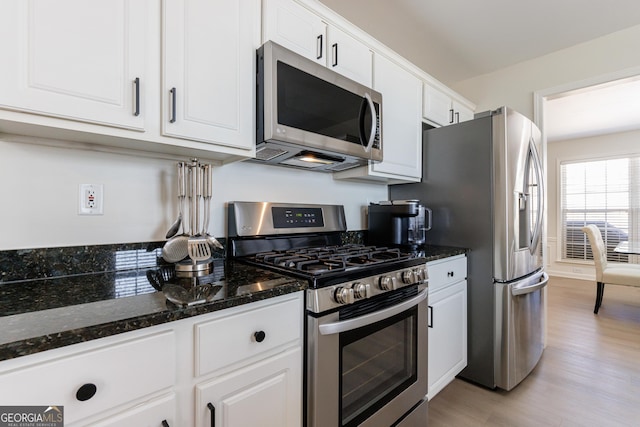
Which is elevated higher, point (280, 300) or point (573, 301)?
point (280, 300)

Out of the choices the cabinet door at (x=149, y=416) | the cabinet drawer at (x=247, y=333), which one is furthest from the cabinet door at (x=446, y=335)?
the cabinet door at (x=149, y=416)

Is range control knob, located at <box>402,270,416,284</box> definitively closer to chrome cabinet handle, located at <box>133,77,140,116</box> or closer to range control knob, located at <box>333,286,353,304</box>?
range control knob, located at <box>333,286,353,304</box>

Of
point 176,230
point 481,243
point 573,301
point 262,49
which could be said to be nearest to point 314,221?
point 176,230

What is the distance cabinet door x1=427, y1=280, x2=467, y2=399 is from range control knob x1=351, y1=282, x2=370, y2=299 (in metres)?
0.69

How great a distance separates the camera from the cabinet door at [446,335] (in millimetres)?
1718

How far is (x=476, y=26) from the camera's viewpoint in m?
2.25

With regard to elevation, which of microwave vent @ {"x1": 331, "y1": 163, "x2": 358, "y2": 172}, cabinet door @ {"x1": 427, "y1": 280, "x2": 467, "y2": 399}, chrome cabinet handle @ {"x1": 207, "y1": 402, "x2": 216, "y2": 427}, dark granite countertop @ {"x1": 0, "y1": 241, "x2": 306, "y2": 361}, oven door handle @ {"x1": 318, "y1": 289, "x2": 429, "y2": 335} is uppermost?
microwave vent @ {"x1": 331, "y1": 163, "x2": 358, "y2": 172}

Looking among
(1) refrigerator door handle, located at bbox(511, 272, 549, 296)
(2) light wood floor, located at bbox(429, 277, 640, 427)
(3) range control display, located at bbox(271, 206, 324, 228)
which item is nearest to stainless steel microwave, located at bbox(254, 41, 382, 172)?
(3) range control display, located at bbox(271, 206, 324, 228)

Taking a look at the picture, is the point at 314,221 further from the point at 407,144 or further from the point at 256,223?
the point at 407,144

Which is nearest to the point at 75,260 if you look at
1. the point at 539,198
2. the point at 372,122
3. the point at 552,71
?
the point at 372,122

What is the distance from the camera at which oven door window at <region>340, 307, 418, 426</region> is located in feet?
3.84

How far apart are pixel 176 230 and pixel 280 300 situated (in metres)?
0.59

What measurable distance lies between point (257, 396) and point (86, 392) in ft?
1.49

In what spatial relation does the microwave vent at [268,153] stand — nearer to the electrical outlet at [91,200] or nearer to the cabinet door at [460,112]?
the electrical outlet at [91,200]
